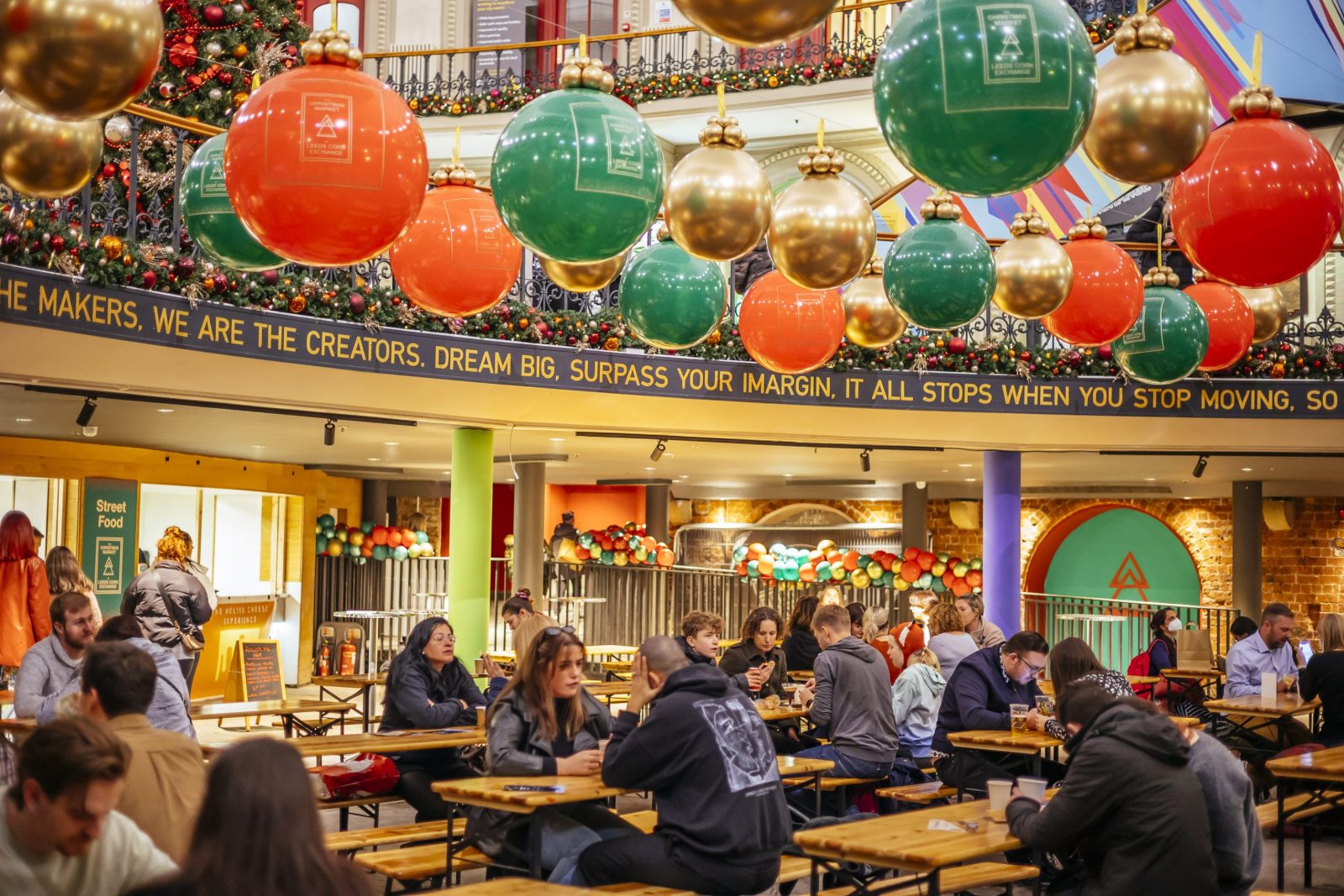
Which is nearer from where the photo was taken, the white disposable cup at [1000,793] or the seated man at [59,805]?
the seated man at [59,805]

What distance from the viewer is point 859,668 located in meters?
6.86

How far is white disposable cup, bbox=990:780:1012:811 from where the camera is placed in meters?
4.67

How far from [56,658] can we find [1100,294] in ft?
15.1

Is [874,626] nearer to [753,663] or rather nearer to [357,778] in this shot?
[753,663]

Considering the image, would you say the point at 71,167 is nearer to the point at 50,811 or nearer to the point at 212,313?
the point at 50,811

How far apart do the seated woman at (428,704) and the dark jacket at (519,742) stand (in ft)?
4.57

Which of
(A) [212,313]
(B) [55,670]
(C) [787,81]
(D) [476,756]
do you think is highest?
(C) [787,81]

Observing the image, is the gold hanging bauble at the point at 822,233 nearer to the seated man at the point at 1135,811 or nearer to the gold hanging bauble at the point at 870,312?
the gold hanging bauble at the point at 870,312

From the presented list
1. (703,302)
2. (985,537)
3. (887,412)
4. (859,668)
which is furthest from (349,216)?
(985,537)

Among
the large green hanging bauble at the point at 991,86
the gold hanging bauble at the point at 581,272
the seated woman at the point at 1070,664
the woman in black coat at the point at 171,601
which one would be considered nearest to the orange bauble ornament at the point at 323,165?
the gold hanging bauble at the point at 581,272

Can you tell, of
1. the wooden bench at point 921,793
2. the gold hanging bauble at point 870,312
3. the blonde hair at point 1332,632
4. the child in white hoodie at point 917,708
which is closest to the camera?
the gold hanging bauble at point 870,312

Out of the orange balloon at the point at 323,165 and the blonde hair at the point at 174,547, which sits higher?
the orange balloon at the point at 323,165

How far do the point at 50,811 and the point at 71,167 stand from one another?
171 centimetres

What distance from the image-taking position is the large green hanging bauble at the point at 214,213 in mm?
3992
